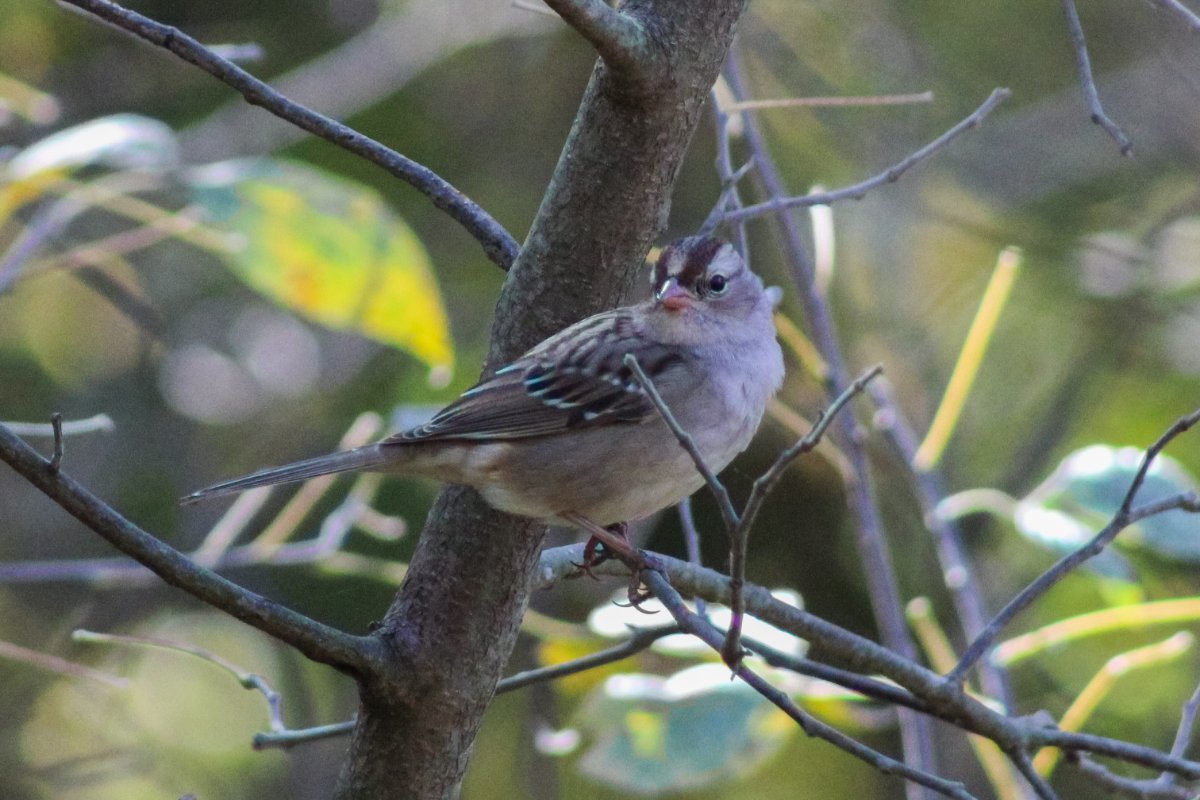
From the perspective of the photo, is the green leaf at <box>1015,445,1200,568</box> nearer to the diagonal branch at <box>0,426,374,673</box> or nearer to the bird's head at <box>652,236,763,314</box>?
the bird's head at <box>652,236,763,314</box>

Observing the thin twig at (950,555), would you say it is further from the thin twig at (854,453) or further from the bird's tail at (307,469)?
the bird's tail at (307,469)

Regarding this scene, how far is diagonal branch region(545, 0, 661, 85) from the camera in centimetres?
213

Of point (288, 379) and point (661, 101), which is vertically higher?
point (661, 101)

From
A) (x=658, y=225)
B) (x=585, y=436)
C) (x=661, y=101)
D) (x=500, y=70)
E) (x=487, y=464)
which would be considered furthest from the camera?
(x=500, y=70)

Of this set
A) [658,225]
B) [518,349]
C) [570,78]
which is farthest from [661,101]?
[570,78]

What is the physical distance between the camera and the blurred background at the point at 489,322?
630 cm

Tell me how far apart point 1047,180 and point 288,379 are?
3907 mm

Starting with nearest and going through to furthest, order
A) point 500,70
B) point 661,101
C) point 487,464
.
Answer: point 661,101 → point 487,464 → point 500,70

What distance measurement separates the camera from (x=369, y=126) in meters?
→ 6.88

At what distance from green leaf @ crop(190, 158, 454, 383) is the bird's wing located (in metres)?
0.22

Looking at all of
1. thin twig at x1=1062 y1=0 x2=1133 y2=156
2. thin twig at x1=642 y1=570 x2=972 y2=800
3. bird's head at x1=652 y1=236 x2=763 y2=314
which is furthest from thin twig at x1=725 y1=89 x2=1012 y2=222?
thin twig at x1=642 y1=570 x2=972 y2=800

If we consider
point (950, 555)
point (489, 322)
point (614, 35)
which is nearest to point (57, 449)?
point (614, 35)

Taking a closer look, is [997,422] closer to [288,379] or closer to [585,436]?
[288,379]

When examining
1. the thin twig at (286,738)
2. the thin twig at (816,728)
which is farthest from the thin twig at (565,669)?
the thin twig at (816,728)
